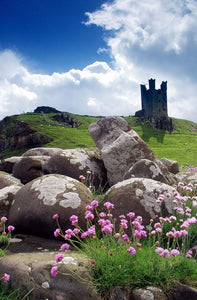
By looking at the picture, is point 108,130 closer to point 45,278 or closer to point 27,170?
point 27,170

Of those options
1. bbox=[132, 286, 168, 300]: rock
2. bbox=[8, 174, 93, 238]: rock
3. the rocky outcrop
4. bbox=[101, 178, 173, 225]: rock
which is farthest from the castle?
bbox=[132, 286, 168, 300]: rock

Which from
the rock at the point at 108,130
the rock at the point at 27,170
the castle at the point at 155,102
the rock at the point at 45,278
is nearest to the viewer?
the rock at the point at 45,278

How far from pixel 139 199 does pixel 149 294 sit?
2977mm

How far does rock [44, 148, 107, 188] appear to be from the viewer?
1201 centimetres

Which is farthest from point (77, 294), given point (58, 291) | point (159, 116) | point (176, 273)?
point (159, 116)

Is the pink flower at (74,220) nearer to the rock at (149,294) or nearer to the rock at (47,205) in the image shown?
the rock at (149,294)

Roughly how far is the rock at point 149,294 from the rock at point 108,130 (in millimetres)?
9993

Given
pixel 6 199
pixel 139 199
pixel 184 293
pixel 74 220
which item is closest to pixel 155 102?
pixel 6 199

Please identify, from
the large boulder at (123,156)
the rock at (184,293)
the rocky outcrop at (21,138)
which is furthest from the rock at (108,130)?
the rocky outcrop at (21,138)

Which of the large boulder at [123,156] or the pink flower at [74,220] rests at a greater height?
the large boulder at [123,156]

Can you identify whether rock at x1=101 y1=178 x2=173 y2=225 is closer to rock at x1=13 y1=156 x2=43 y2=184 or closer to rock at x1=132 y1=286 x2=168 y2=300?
rock at x1=132 y1=286 x2=168 y2=300

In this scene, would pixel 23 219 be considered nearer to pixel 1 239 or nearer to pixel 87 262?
pixel 1 239

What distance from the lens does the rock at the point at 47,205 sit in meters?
6.80

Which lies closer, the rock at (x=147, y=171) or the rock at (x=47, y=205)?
the rock at (x=47, y=205)
